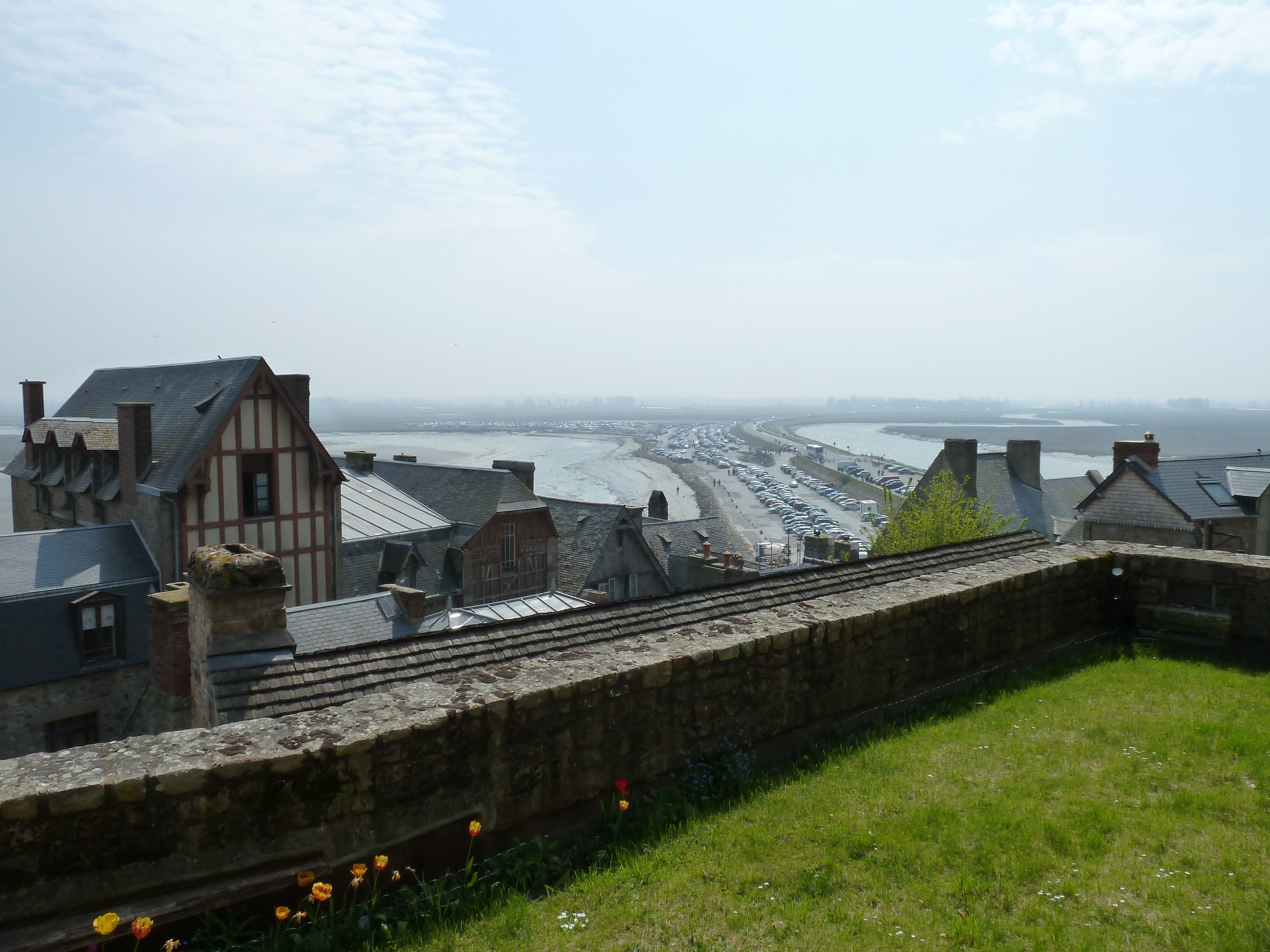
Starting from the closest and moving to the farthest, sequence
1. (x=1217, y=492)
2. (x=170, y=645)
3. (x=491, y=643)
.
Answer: (x=491, y=643), (x=170, y=645), (x=1217, y=492)

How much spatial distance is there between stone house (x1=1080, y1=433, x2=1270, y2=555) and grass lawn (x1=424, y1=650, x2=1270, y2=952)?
66.2 feet

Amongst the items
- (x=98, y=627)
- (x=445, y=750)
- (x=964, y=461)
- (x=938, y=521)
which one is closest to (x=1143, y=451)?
(x=938, y=521)

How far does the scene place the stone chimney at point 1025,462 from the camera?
35219 mm

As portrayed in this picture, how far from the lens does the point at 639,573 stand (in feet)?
104

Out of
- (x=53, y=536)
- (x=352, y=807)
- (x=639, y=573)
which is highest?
(x=352, y=807)

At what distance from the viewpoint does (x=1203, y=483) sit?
24.3 m

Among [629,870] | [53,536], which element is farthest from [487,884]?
[53,536]

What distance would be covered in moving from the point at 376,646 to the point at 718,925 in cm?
260

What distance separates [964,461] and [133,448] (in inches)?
1092

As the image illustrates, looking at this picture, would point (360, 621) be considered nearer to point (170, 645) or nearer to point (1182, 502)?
point (170, 645)

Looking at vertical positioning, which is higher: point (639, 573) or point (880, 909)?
point (880, 909)

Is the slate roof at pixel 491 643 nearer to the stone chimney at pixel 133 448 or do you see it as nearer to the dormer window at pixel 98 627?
the dormer window at pixel 98 627

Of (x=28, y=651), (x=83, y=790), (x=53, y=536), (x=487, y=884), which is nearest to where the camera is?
(x=83, y=790)

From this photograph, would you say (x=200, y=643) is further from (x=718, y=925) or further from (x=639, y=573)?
(x=639, y=573)
